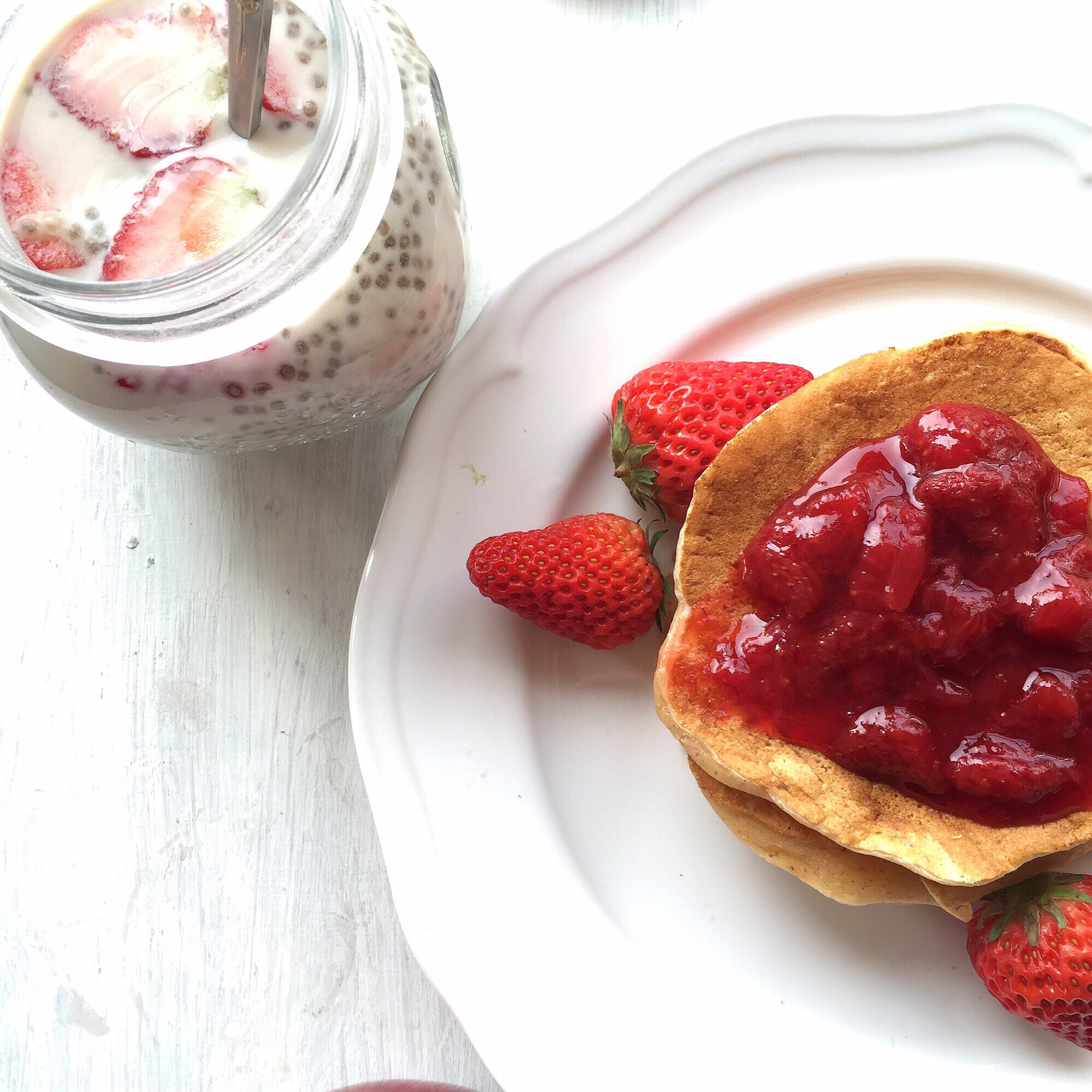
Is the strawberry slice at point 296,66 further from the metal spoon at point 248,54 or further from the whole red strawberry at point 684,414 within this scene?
the whole red strawberry at point 684,414

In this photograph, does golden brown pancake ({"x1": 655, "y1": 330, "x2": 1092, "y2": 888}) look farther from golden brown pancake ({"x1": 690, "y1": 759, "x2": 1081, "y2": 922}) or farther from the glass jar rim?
the glass jar rim

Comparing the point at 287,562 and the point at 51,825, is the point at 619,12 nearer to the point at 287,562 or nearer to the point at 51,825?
the point at 287,562

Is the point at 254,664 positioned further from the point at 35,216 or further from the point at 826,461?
the point at 826,461

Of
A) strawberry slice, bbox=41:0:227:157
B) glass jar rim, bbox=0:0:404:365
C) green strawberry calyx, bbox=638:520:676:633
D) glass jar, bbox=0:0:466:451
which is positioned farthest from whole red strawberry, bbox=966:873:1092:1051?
strawberry slice, bbox=41:0:227:157

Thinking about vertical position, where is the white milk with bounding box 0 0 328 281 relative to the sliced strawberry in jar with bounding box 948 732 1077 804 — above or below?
above

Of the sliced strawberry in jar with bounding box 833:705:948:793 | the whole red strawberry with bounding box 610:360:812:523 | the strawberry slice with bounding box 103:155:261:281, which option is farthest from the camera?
the whole red strawberry with bounding box 610:360:812:523

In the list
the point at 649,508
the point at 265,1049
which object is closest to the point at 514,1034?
→ the point at 265,1049
